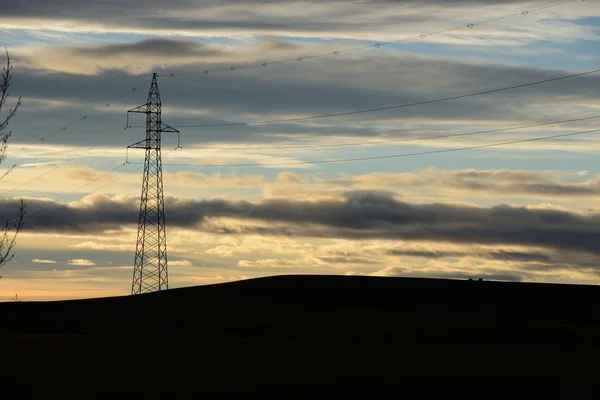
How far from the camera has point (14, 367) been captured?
36.6 metres

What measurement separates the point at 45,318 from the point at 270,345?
33.6 meters

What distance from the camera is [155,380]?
108ft

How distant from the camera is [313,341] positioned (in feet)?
171

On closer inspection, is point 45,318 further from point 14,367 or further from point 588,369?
point 588,369

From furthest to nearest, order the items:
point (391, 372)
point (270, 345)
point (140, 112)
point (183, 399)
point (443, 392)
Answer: point (140, 112), point (270, 345), point (391, 372), point (443, 392), point (183, 399)

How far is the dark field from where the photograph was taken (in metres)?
32.5

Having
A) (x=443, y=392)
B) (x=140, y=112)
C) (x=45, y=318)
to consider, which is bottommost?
(x=443, y=392)

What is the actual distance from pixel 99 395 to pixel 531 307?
197 feet

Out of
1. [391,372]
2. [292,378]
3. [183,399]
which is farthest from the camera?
[391,372]

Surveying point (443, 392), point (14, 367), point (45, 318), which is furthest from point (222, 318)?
point (443, 392)

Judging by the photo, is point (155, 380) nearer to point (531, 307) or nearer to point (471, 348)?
point (471, 348)

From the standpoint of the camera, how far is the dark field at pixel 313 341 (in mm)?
32531

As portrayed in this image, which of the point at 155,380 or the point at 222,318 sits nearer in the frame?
the point at 155,380

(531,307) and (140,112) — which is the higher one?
(140,112)
